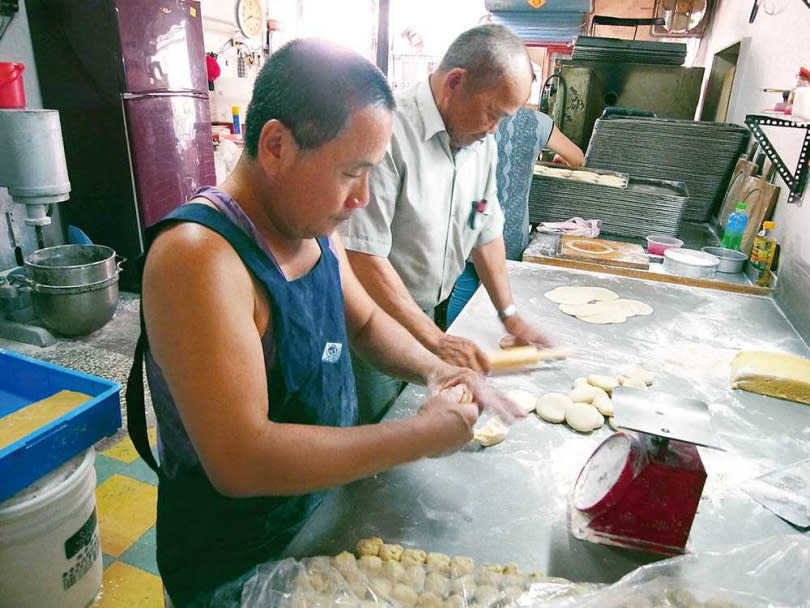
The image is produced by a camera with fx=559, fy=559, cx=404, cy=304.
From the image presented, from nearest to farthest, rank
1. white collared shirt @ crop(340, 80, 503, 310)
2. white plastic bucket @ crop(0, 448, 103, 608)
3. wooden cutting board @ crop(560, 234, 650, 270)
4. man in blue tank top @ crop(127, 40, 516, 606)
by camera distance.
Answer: man in blue tank top @ crop(127, 40, 516, 606), white plastic bucket @ crop(0, 448, 103, 608), white collared shirt @ crop(340, 80, 503, 310), wooden cutting board @ crop(560, 234, 650, 270)

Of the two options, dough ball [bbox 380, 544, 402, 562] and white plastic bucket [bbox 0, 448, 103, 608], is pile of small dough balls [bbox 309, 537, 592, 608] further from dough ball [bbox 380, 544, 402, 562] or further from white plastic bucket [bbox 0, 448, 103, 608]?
white plastic bucket [bbox 0, 448, 103, 608]

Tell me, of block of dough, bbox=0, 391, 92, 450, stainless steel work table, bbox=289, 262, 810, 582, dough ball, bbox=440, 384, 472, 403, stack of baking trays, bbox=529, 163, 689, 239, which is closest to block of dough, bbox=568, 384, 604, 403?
stainless steel work table, bbox=289, 262, 810, 582

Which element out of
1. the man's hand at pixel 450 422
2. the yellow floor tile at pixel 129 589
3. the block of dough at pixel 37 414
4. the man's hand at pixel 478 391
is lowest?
the yellow floor tile at pixel 129 589

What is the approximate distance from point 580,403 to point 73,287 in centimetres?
335

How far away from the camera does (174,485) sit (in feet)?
3.59

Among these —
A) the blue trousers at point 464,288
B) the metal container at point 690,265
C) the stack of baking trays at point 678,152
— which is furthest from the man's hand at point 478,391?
the stack of baking trays at point 678,152

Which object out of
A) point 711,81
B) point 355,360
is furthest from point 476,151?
point 711,81

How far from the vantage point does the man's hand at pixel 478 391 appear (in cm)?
125

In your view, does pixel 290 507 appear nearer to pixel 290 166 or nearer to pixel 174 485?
pixel 174 485

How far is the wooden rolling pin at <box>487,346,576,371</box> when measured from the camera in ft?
5.93

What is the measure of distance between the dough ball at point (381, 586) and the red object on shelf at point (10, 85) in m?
3.81

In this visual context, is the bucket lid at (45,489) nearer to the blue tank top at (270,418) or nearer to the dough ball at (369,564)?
the blue tank top at (270,418)

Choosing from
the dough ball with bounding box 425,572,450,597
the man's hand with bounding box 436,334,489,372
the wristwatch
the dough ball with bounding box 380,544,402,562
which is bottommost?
the dough ball with bounding box 425,572,450,597

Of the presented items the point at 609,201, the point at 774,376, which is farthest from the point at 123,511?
the point at 609,201
